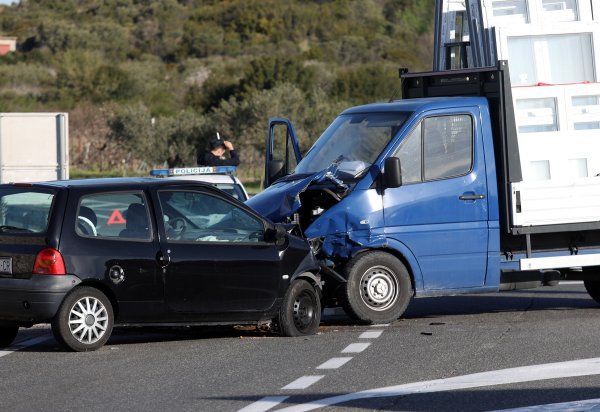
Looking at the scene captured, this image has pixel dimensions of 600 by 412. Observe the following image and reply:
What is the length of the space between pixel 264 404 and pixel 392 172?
4.67 meters

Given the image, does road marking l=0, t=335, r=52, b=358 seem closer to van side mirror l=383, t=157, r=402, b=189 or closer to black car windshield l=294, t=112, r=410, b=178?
black car windshield l=294, t=112, r=410, b=178

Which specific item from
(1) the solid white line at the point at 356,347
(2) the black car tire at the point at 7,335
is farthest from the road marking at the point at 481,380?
(2) the black car tire at the point at 7,335

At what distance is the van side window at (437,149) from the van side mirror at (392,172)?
1.05ft

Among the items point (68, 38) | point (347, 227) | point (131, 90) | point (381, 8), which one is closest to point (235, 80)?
point (131, 90)

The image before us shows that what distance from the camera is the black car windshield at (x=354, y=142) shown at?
13352mm

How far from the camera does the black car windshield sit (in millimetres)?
13352

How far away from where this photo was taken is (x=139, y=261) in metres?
11.4

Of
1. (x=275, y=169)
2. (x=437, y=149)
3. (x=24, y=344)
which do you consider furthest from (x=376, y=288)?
(x=24, y=344)

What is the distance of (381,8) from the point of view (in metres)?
118

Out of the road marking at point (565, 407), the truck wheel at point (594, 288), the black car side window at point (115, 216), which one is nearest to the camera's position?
the road marking at point (565, 407)

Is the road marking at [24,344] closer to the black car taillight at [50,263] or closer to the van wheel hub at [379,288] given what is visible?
the black car taillight at [50,263]

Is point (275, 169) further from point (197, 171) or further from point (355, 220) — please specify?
point (197, 171)

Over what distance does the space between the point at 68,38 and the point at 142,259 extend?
302 feet

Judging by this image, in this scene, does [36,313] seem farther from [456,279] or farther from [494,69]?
[494,69]
